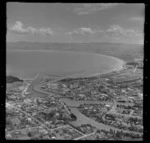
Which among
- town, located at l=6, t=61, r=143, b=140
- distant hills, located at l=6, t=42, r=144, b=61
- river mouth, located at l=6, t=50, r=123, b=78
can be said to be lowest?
town, located at l=6, t=61, r=143, b=140

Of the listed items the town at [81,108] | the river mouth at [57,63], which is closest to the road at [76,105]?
the town at [81,108]

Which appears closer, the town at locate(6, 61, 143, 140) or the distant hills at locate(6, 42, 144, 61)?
the town at locate(6, 61, 143, 140)

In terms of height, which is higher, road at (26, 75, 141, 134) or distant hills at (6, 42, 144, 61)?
distant hills at (6, 42, 144, 61)

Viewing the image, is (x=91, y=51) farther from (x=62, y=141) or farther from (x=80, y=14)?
(x=62, y=141)

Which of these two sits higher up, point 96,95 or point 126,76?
point 126,76

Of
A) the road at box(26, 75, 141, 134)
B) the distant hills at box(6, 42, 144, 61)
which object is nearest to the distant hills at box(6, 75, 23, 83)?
the road at box(26, 75, 141, 134)

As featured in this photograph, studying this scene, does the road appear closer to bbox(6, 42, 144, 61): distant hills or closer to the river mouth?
the river mouth
